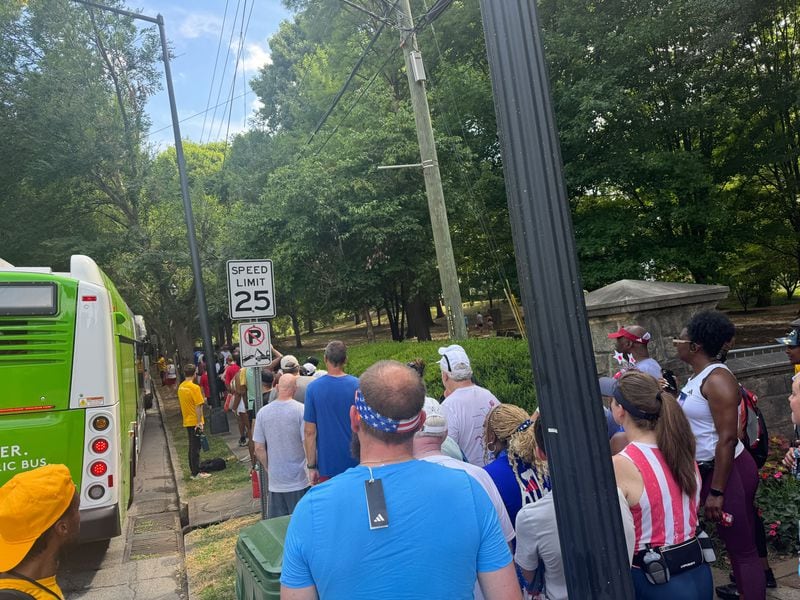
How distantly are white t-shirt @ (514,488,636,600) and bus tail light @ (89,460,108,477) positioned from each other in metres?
5.20

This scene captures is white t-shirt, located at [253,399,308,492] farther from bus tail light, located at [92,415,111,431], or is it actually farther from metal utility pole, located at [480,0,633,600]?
metal utility pole, located at [480,0,633,600]

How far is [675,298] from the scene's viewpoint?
21.8 feet

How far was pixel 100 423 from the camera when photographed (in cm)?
653

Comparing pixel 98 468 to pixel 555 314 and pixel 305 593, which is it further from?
pixel 555 314

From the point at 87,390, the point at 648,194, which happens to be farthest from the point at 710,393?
the point at 648,194

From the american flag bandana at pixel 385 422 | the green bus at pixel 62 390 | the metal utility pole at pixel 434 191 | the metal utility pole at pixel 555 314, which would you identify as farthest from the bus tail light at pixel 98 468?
the metal utility pole at pixel 434 191

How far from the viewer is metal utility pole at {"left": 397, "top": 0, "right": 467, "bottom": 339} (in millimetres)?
10703

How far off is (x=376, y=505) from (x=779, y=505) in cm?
436

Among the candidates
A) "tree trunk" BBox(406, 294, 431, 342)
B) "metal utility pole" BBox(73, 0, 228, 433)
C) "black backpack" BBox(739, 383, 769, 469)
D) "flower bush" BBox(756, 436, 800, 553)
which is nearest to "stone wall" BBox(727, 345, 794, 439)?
"flower bush" BBox(756, 436, 800, 553)

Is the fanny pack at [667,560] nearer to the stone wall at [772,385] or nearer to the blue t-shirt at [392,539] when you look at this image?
the blue t-shirt at [392,539]

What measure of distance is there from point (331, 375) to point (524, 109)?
354 cm

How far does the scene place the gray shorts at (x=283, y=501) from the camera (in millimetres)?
5934

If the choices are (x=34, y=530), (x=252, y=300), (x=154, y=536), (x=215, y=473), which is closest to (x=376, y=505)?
(x=34, y=530)

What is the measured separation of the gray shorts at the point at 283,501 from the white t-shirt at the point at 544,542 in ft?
12.1
